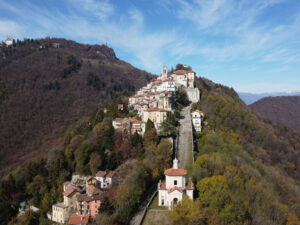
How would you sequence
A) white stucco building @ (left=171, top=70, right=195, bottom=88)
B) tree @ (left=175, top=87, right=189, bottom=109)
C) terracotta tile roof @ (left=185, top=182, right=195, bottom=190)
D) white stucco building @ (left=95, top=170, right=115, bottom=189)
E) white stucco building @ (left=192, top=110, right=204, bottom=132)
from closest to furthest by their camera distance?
terracotta tile roof @ (left=185, top=182, right=195, bottom=190) → white stucco building @ (left=95, top=170, right=115, bottom=189) → white stucco building @ (left=192, top=110, right=204, bottom=132) → tree @ (left=175, top=87, right=189, bottom=109) → white stucco building @ (left=171, top=70, right=195, bottom=88)

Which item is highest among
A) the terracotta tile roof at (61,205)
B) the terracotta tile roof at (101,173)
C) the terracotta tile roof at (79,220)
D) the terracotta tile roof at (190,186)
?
→ the terracotta tile roof at (190,186)

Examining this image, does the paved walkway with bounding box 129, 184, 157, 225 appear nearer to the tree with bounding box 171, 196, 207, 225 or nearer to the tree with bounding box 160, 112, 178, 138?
the tree with bounding box 171, 196, 207, 225

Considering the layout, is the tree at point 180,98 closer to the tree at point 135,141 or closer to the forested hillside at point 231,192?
the forested hillside at point 231,192

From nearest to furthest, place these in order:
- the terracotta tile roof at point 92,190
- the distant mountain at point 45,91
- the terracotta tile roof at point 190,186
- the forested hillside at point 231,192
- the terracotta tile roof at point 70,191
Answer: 1. the forested hillside at point 231,192
2. the terracotta tile roof at point 190,186
3. the terracotta tile roof at point 92,190
4. the terracotta tile roof at point 70,191
5. the distant mountain at point 45,91

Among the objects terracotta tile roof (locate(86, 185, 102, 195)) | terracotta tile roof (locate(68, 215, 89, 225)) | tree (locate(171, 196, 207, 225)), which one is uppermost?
tree (locate(171, 196, 207, 225))

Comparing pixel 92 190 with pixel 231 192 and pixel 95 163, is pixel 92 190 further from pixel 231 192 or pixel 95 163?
pixel 231 192

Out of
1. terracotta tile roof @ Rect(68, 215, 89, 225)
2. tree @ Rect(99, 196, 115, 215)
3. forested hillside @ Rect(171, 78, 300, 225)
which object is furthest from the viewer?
terracotta tile roof @ Rect(68, 215, 89, 225)

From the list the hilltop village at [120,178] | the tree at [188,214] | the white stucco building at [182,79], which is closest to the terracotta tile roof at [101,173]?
the hilltop village at [120,178]

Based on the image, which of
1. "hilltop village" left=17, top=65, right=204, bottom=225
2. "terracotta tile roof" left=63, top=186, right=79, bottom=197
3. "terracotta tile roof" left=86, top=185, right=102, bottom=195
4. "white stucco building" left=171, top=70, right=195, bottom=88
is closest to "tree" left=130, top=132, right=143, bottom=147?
"hilltop village" left=17, top=65, right=204, bottom=225
